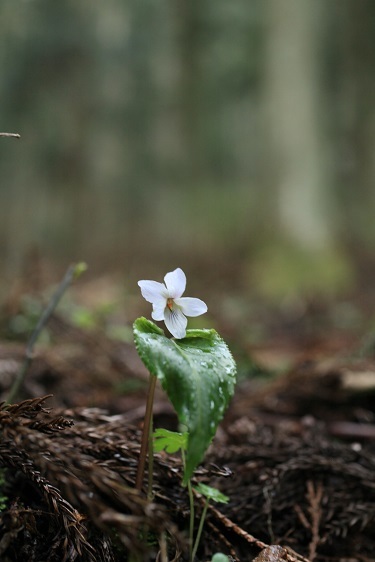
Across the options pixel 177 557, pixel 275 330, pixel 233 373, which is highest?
pixel 233 373

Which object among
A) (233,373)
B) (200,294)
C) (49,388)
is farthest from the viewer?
(200,294)

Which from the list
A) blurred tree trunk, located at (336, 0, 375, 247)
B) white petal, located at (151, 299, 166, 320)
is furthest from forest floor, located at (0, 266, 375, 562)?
blurred tree trunk, located at (336, 0, 375, 247)

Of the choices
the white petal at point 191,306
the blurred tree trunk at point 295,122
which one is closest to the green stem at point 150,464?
the white petal at point 191,306

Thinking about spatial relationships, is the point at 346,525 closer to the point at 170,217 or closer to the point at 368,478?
the point at 368,478

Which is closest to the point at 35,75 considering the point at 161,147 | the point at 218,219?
the point at 161,147

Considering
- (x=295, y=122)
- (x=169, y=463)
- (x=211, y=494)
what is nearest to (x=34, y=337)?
(x=169, y=463)

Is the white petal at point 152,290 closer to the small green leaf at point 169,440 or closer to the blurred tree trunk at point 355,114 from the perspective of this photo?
the small green leaf at point 169,440

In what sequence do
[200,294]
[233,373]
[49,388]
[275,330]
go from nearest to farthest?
Result: [233,373], [49,388], [275,330], [200,294]
